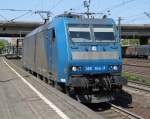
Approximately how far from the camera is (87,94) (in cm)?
1420

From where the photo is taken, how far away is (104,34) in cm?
1512

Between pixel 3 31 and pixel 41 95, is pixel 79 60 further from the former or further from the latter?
pixel 3 31

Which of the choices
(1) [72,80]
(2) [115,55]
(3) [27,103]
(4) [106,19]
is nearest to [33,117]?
(3) [27,103]

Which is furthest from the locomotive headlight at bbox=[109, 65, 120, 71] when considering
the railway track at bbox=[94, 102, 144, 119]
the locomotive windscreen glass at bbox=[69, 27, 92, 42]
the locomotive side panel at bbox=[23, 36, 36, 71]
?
the locomotive side panel at bbox=[23, 36, 36, 71]

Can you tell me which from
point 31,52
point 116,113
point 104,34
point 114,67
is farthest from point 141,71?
point 116,113

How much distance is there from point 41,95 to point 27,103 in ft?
6.30

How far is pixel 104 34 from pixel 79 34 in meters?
0.99

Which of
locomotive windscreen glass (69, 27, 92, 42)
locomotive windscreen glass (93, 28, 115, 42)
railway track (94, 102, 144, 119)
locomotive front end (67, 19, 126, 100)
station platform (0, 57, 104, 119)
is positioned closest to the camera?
station platform (0, 57, 104, 119)

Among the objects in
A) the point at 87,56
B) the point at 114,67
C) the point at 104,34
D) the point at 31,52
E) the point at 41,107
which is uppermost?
the point at 104,34

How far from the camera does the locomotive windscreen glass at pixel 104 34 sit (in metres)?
15.0

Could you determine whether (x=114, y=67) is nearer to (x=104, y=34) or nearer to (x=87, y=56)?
(x=87, y=56)

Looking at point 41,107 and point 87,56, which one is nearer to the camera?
point 41,107

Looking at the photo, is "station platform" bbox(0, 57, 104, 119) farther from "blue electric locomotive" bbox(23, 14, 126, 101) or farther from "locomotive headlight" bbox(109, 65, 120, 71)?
"locomotive headlight" bbox(109, 65, 120, 71)

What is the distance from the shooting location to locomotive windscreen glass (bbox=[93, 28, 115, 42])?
1498 cm
